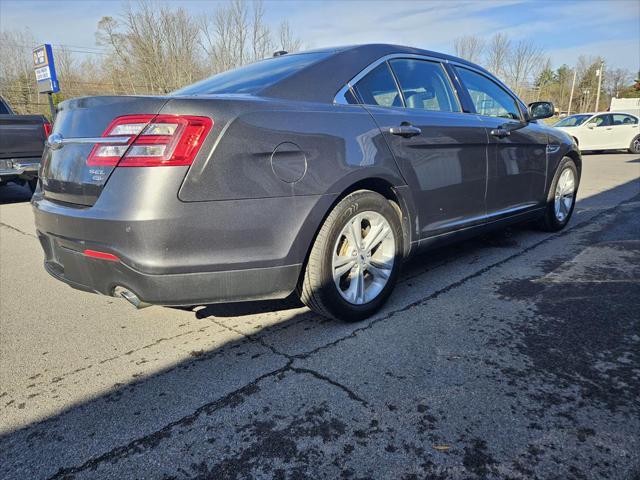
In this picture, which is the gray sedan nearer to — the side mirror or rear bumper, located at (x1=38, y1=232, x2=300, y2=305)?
rear bumper, located at (x1=38, y1=232, x2=300, y2=305)

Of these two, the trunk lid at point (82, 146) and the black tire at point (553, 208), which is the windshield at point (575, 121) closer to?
the black tire at point (553, 208)

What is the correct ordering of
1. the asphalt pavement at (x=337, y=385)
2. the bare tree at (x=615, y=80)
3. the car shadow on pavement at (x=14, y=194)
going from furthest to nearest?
the bare tree at (x=615, y=80)
the car shadow on pavement at (x=14, y=194)
the asphalt pavement at (x=337, y=385)

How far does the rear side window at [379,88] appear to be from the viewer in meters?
2.79

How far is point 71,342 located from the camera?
2709 mm

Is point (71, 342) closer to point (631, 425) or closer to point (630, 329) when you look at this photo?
point (631, 425)

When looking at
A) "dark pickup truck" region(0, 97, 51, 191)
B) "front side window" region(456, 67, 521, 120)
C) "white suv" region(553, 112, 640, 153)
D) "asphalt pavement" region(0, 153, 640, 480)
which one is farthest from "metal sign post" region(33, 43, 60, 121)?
"white suv" region(553, 112, 640, 153)

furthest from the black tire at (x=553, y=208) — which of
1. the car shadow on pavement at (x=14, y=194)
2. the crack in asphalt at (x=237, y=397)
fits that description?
the car shadow on pavement at (x=14, y=194)

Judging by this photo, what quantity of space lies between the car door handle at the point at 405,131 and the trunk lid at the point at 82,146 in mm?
1337

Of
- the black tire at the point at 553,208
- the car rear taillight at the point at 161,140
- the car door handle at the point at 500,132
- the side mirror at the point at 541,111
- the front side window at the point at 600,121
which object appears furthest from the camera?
the front side window at the point at 600,121

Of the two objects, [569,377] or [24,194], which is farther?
[24,194]

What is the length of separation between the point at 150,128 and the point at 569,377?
2.20 meters

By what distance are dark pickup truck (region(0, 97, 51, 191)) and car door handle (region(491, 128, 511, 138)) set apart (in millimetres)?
7071

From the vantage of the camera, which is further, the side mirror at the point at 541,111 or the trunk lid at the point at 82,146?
the side mirror at the point at 541,111

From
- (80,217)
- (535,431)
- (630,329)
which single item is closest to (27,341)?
(80,217)
